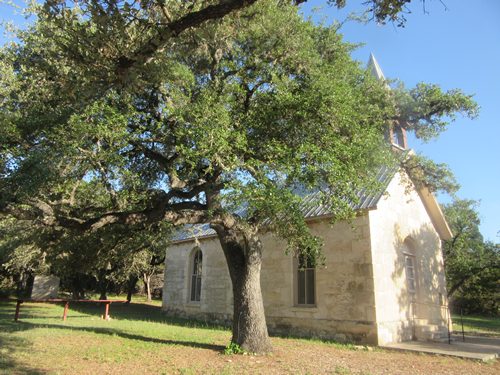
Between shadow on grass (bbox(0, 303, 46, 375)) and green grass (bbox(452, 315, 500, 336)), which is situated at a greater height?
shadow on grass (bbox(0, 303, 46, 375))

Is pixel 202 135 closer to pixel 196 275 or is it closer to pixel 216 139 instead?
pixel 216 139

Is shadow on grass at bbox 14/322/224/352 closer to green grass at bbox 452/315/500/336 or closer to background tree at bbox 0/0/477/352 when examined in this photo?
background tree at bbox 0/0/477/352

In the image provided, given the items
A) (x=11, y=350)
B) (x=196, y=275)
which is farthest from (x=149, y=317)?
(x=11, y=350)

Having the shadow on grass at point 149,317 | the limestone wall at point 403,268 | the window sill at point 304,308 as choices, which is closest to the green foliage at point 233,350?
the limestone wall at point 403,268

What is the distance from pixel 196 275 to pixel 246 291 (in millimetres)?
12503

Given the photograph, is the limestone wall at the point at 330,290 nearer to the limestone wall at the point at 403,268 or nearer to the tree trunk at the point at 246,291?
the limestone wall at the point at 403,268

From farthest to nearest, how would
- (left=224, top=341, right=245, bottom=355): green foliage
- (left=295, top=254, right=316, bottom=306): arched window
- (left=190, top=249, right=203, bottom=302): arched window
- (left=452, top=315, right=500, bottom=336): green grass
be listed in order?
(left=190, top=249, right=203, bottom=302): arched window → (left=452, top=315, right=500, bottom=336): green grass → (left=295, top=254, right=316, bottom=306): arched window → (left=224, top=341, right=245, bottom=355): green foliage

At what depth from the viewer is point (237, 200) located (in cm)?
803

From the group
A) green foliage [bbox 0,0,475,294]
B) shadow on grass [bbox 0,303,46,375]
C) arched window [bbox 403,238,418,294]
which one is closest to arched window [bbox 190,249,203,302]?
shadow on grass [bbox 0,303,46,375]

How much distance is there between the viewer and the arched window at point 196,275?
70.3 ft

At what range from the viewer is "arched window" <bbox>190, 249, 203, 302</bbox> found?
70.3 feet

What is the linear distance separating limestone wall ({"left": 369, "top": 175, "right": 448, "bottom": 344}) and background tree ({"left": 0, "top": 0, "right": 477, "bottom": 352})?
4.31m

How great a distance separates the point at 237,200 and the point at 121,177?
3.25 metres

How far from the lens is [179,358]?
8.90 m
